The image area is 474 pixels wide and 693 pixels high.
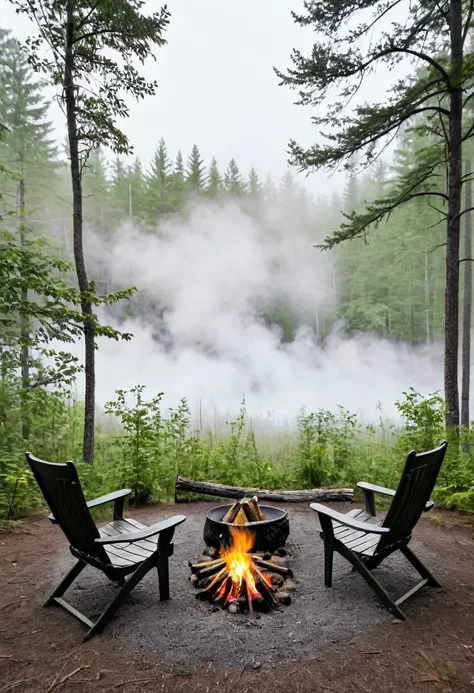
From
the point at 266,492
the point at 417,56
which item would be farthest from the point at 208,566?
the point at 417,56

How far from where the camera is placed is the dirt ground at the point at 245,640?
6.64 ft

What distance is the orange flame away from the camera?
2.73 metres

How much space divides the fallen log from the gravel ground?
1.45 meters

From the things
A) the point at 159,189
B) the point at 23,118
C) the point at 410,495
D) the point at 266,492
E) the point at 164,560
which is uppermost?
the point at 159,189

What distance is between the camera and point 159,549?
274cm

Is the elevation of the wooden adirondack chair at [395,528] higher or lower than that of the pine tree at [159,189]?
lower

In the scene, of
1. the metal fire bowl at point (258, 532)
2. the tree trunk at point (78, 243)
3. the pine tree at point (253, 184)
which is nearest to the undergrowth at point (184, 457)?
the tree trunk at point (78, 243)

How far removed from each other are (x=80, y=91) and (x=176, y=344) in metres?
9.61

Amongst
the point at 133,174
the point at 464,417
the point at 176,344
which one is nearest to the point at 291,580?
the point at 464,417

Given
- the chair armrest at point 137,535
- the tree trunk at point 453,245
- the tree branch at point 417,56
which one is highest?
the tree branch at point 417,56

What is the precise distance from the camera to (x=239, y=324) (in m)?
15.8

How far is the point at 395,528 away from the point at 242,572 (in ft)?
3.43

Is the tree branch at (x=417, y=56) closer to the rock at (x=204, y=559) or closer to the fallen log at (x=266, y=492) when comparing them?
the fallen log at (x=266, y=492)

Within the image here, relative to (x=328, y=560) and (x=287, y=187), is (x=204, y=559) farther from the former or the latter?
(x=287, y=187)
